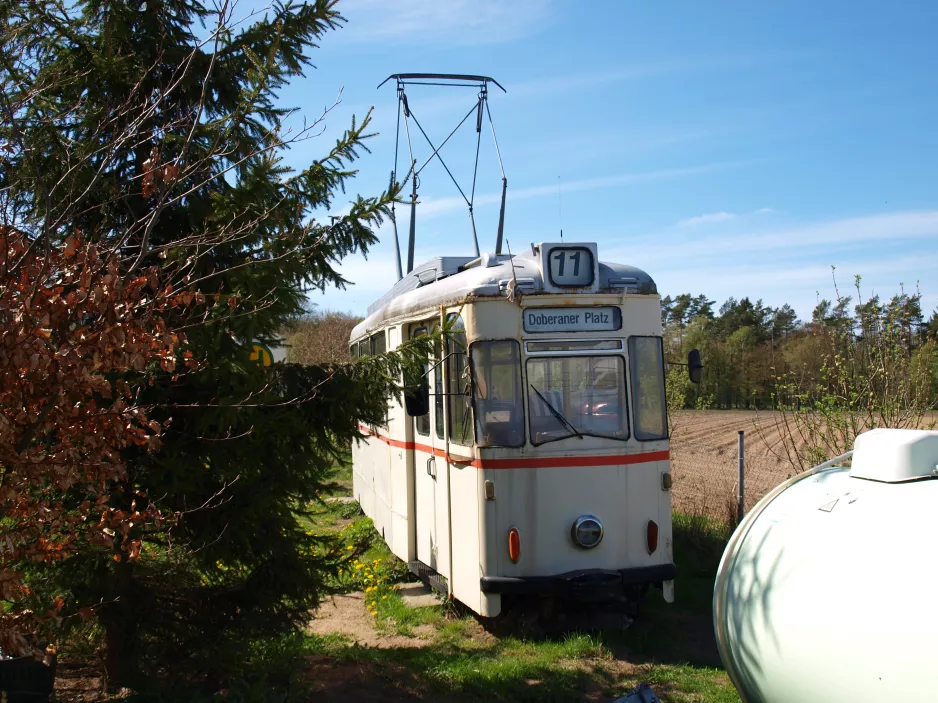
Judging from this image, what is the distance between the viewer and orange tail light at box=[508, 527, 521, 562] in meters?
7.27

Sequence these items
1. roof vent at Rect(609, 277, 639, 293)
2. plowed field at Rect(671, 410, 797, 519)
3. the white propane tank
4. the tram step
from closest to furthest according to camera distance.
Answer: the white propane tank, roof vent at Rect(609, 277, 639, 293), the tram step, plowed field at Rect(671, 410, 797, 519)

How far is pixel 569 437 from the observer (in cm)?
745

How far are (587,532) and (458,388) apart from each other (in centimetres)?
169

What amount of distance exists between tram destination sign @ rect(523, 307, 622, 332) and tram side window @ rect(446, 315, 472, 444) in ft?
2.01

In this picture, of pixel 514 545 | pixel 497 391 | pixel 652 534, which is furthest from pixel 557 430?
pixel 652 534

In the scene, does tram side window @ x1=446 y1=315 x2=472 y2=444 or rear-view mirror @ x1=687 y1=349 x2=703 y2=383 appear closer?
tram side window @ x1=446 y1=315 x2=472 y2=444

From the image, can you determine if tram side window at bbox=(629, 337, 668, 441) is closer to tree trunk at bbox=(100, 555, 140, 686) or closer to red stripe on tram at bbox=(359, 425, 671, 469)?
red stripe on tram at bbox=(359, 425, 671, 469)

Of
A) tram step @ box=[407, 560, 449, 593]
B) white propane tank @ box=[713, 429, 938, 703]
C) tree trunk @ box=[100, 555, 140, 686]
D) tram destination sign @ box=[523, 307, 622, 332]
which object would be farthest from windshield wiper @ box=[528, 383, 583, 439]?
tree trunk @ box=[100, 555, 140, 686]

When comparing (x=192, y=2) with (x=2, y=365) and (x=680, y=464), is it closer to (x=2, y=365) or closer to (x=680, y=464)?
(x=2, y=365)

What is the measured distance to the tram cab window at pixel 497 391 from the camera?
24.4 feet

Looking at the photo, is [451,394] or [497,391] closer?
[497,391]

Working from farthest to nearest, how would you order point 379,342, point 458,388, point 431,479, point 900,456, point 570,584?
point 379,342 → point 431,479 → point 458,388 → point 570,584 → point 900,456

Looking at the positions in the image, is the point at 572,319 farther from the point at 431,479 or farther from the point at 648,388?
the point at 431,479

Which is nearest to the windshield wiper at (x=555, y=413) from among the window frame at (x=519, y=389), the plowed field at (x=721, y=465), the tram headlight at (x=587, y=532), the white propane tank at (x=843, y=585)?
the window frame at (x=519, y=389)
